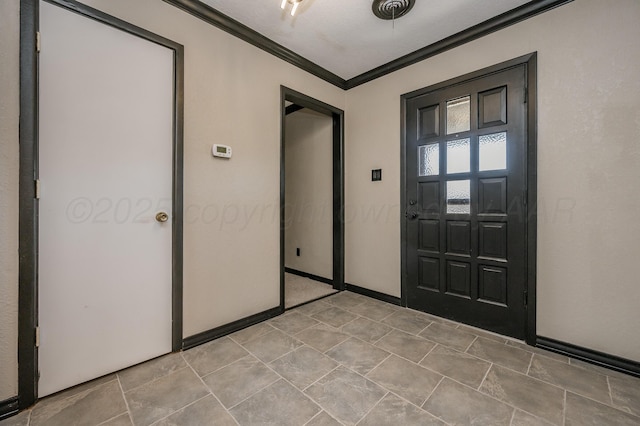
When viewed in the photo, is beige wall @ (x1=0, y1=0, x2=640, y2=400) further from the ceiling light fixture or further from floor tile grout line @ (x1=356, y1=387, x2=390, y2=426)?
floor tile grout line @ (x1=356, y1=387, x2=390, y2=426)

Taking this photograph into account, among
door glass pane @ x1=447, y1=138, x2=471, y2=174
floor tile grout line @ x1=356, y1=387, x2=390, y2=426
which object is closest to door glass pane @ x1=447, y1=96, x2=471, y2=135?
door glass pane @ x1=447, y1=138, x2=471, y2=174

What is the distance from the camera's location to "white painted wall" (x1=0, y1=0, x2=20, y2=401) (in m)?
1.39

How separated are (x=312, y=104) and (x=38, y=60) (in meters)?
2.18

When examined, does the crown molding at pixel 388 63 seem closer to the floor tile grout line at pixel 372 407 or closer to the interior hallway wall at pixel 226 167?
the interior hallway wall at pixel 226 167

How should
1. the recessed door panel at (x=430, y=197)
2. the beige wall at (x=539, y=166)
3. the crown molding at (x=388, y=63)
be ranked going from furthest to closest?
the recessed door panel at (x=430, y=197), the crown molding at (x=388, y=63), the beige wall at (x=539, y=166)

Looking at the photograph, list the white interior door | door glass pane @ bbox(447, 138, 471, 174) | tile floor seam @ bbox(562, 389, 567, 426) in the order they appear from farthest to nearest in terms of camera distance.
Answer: door glass pane @ bbox(447, 138, 471, 174), the white interior door, tile floor seam @ bbox(562, 389, 567, 426)

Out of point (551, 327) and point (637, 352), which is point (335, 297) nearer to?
point (551, 327)

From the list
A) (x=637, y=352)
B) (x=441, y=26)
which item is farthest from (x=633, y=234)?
(x=441, y=26)

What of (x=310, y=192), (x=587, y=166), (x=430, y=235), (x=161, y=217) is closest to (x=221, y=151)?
(x=161, y=217)

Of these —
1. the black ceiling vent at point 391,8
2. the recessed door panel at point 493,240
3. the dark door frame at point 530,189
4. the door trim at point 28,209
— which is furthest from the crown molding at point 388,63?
the recessed door panel at point 493,240

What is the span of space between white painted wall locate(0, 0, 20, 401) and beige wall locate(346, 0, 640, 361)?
324 centimetres

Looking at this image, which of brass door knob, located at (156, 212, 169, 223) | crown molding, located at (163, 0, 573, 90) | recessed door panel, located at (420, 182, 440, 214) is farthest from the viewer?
recessed door panel, located at (420, 182, 440, 214)

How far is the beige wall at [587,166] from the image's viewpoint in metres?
1.75

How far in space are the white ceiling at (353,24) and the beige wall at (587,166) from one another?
0.35 meters
